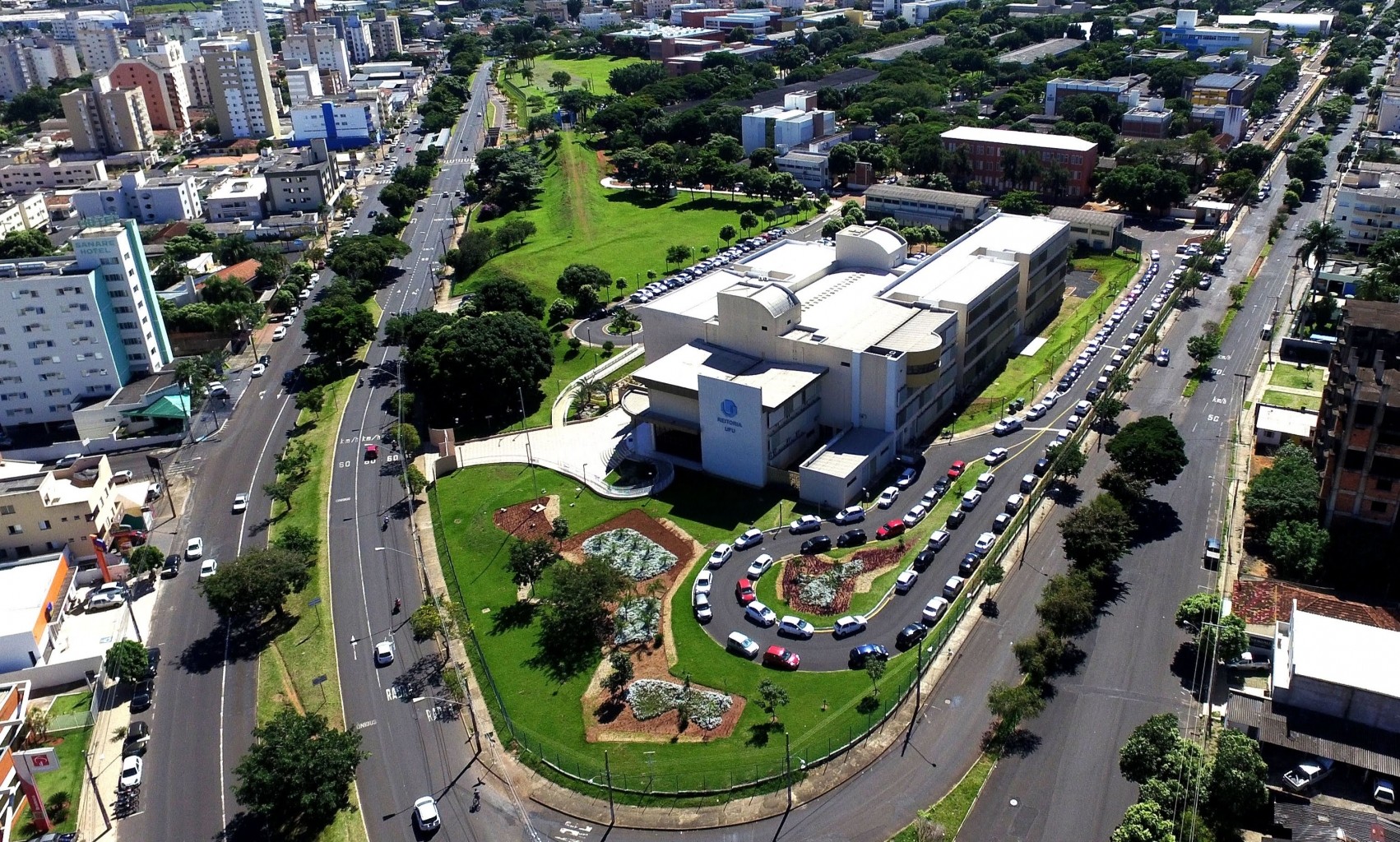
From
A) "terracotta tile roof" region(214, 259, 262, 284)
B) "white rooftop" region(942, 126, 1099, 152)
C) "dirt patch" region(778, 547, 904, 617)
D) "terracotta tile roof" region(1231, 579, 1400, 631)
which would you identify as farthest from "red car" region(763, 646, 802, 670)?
"white rooftop" region(942, 126, 1099, 152)

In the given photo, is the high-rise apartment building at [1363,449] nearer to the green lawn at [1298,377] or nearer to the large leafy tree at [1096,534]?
the large leafy tree at [1096,534]

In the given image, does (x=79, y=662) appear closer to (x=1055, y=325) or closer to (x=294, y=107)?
(x=1055, y=325)

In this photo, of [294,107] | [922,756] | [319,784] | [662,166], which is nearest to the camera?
[319,784]

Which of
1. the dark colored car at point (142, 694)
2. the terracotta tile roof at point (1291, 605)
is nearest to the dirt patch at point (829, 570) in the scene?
the terracotta tile roof at point (1291, 605)

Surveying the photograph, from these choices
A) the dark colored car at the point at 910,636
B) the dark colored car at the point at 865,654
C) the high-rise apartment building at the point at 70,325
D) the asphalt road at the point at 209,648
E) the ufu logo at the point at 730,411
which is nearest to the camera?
the asphalt road at the point at 209,648

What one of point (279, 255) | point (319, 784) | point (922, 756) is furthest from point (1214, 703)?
point (279, 255)

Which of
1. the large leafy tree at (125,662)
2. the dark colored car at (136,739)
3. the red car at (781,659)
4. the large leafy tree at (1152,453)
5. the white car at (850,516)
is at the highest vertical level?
the large leafy tree at (1152,453)

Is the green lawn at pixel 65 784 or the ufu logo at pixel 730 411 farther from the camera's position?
the ufu logo at pixel 730 411

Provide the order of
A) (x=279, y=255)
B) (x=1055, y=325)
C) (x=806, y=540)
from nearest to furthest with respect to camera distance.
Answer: (x=806, y=540) → (x=1055, y=325) → (x=279, y=255)

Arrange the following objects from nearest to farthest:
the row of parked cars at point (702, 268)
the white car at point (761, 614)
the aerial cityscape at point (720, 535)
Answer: the aerial cityscape at point (720, 535)
the white car at point (761, 614)
the row of parked cars at point (702, 268)
